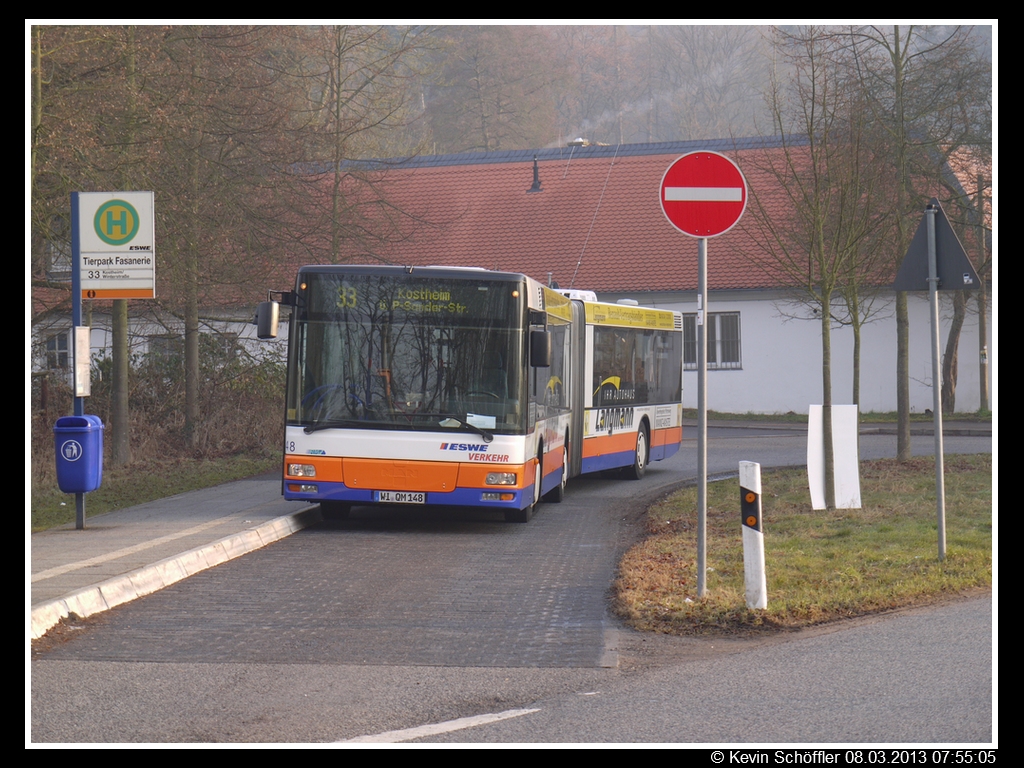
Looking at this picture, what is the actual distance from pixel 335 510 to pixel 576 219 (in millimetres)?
25986

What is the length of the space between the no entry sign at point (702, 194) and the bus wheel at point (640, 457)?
436 inches

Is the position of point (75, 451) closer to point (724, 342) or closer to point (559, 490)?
point (559, 490)

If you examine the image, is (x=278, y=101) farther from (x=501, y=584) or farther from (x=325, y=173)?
(x=501, y=584)

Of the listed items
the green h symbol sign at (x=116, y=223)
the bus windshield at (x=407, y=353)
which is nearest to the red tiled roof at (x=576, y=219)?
the bus windshield at (x=407, y=353)

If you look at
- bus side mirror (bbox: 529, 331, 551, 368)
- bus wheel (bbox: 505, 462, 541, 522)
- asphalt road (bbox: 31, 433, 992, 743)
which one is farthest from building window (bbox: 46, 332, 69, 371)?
asphalt road (bbox: 31, 433, 992, 743)

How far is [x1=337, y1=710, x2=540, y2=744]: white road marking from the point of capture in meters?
5.31

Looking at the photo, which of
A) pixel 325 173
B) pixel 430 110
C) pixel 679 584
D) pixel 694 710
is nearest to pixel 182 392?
pixel 325 173

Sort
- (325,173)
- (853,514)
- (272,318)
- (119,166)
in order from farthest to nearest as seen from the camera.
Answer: (325,173)
(119,166)
(853,514)
(272,318)

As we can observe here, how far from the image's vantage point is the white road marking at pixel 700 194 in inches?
334

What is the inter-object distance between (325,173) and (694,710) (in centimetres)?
1835

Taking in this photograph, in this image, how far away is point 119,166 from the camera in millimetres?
15984

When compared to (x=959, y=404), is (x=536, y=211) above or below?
above

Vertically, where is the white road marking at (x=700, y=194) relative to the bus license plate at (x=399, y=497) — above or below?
above

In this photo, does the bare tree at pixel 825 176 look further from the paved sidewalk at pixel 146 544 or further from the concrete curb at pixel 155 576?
the paved sidewalk at pixel 146 544
